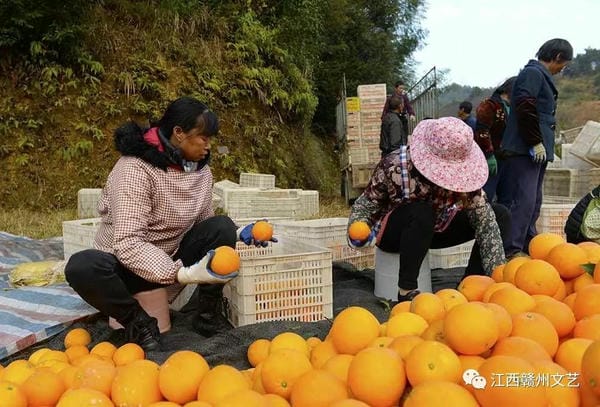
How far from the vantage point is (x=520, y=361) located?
94cm

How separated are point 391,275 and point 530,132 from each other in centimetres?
154

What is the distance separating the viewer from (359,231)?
267cm

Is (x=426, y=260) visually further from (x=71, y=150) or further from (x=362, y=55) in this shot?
(x=362, y=55)

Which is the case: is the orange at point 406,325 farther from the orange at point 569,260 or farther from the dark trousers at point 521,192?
the dark trousers at point 521,192

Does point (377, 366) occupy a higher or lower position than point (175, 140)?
lower

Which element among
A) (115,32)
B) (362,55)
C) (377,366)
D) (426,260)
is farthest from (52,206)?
(362,55)

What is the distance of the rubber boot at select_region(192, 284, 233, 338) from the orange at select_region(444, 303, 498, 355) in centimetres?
162

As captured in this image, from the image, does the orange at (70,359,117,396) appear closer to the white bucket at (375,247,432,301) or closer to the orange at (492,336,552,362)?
the orange at (492,336,552,362)

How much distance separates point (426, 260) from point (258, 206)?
8.24 feet

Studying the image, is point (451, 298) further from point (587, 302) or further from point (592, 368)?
point (592, 368)

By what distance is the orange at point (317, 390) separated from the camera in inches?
40.8

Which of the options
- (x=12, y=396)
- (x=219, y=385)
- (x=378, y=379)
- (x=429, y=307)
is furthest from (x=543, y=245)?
(x=12, y=396)

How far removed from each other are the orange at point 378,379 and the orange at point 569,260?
0.83 m

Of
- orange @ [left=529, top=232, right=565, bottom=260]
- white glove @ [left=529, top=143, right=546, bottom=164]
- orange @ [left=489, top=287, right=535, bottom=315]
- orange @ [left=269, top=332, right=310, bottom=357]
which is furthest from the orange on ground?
white glove @ [left=529, top=143, right=546, bottom=164]
